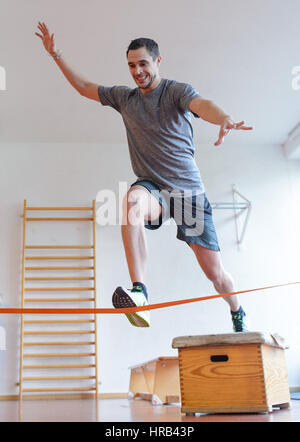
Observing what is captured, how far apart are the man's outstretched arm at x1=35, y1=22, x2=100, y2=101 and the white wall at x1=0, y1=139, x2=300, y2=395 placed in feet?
11.4

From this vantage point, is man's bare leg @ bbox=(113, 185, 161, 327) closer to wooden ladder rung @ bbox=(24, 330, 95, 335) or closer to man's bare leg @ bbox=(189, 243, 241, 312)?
man's bare leg @ bbox=(189, 243, 241, 312)

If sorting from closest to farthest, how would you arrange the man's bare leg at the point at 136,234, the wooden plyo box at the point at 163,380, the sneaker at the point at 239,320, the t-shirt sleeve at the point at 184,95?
the man's bare leg at the point at 136,234
the t-shirt sleeve at the point at 184,95
the sneaker at the point at 239,320
the wooden plyo box at the point at 163,380

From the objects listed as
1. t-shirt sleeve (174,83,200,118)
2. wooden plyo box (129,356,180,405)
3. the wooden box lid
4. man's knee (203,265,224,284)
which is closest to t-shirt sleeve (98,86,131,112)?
t-shirt sleeve (174,83,200,118)

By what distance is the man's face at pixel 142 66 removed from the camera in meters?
2.36

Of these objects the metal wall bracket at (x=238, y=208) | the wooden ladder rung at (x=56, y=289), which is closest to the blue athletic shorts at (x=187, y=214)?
the wooden ladder rung at (x=56, y=289)

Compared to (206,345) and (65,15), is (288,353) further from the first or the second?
(65,15)

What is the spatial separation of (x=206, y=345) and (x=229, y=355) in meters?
0.13

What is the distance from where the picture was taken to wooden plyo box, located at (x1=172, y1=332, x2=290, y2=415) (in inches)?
93.5

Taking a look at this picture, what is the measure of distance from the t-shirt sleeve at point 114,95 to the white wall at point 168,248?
3515mm

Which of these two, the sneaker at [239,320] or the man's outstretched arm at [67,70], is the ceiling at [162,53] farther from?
the sneaker at [239,320]

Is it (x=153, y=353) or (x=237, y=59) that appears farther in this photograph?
(x=153, y=353)

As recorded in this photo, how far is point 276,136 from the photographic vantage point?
6.37 meters
